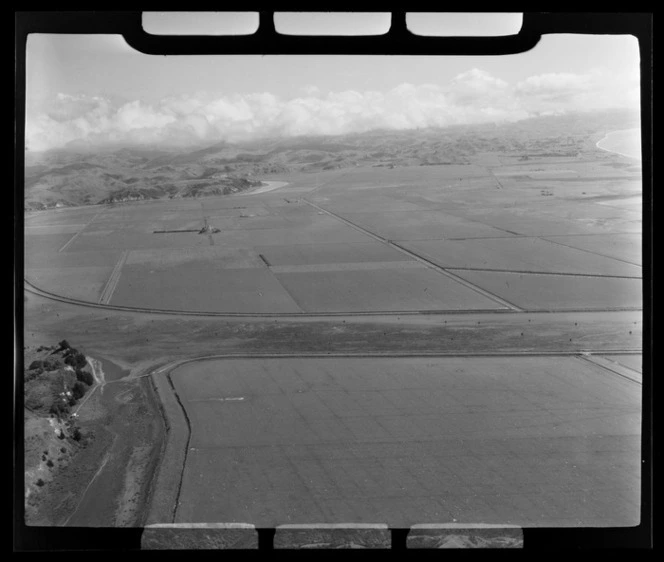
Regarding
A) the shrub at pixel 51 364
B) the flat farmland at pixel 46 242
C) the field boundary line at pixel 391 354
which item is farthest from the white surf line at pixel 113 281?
the field boundary line at pixel 391 354

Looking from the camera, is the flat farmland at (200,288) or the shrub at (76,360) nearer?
the shrub at (76,360)

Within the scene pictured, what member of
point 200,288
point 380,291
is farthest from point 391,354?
point 200,288

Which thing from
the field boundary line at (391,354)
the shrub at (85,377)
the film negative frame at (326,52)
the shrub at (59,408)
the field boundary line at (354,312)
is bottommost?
the field boundary line at (354,312)

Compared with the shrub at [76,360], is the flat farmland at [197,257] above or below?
below

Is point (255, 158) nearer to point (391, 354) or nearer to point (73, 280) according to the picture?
point (73, 280)

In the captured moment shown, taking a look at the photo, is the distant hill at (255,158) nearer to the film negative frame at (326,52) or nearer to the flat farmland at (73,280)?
the flat farmland at (73,280)
